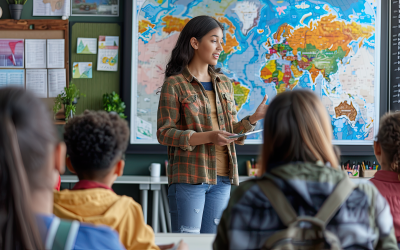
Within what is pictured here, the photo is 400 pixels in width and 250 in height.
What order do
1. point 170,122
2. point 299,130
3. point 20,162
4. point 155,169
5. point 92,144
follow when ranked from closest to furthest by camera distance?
point 20,162 < point 299,130 < point 92,144 < point 170,122 < point 155,169

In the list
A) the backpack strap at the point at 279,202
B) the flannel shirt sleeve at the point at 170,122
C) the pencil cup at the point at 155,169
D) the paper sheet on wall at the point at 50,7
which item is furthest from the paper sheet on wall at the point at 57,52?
the backpack strap at the point at 279,202

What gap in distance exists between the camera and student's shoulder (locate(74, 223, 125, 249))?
71 cm

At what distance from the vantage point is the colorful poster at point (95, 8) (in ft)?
10.9

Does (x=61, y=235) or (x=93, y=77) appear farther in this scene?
(x=93, y=77)

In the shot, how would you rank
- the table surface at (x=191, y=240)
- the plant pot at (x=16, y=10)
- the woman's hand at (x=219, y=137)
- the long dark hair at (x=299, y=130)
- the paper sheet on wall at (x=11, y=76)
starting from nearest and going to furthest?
1. the long dark hair at (x=299, y=130)
2. the table surface at (x=191, y=240)
3. the woman's hand at (x=219, y=137)
4. the plant pot at (x=16, y=10)
5. the paper sheet on wall at (x=11, y=76)

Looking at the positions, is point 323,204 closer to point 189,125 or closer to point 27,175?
point 27,175

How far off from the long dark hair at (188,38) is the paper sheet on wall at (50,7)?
186 centimetres

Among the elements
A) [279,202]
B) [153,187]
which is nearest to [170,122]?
[279,202]

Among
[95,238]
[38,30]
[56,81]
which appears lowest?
[95,238]

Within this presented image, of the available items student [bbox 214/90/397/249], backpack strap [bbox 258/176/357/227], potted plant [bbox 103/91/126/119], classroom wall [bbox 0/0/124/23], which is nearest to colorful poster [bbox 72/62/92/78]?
potted plant [bbox 103/91/126/119]

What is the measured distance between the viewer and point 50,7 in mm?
3334

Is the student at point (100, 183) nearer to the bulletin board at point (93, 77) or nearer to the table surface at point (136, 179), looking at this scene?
the table surface at point (136, 179)

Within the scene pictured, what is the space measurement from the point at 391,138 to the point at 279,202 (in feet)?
2.44

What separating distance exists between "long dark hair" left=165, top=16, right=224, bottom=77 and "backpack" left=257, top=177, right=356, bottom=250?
124 centimetres
